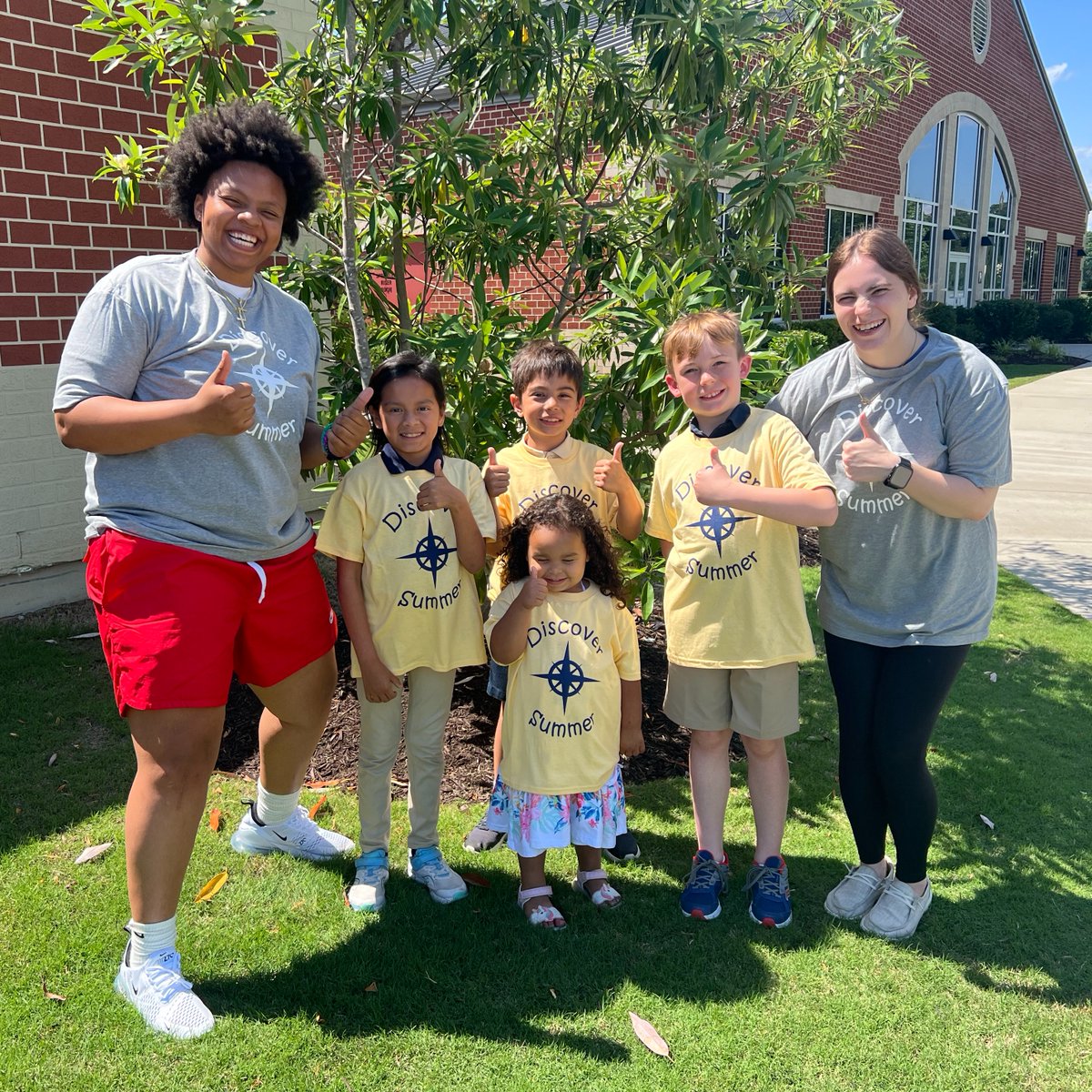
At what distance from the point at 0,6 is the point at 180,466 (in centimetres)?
414

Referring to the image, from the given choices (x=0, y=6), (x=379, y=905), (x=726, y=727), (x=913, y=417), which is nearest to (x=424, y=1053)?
(x=379, y=905)

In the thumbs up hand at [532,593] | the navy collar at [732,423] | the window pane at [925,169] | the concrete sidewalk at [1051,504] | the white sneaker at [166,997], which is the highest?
the window pane at [925,169]

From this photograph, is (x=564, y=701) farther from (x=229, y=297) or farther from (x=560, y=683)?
(x=229, y=297)

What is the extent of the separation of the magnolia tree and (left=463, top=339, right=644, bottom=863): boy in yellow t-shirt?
322 mm

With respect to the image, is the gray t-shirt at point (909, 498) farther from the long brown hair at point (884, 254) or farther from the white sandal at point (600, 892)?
the white sandal at point (600, 892)

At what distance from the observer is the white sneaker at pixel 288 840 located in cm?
334

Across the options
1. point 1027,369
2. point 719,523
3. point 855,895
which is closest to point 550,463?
point 719,523

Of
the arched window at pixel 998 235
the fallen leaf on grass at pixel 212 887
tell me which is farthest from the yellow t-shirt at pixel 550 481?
the arched window at pixel 998 235

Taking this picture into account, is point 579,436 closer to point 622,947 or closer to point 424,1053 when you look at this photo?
point 622,947

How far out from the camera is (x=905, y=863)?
3.02 metres

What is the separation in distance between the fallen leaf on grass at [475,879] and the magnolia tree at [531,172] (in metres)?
1.59

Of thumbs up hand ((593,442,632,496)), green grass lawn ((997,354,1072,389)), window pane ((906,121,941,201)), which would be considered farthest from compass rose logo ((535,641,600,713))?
window pane ((906,121,941,201))

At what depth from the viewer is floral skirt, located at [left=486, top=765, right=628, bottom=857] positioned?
293 cm

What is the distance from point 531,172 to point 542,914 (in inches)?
110
